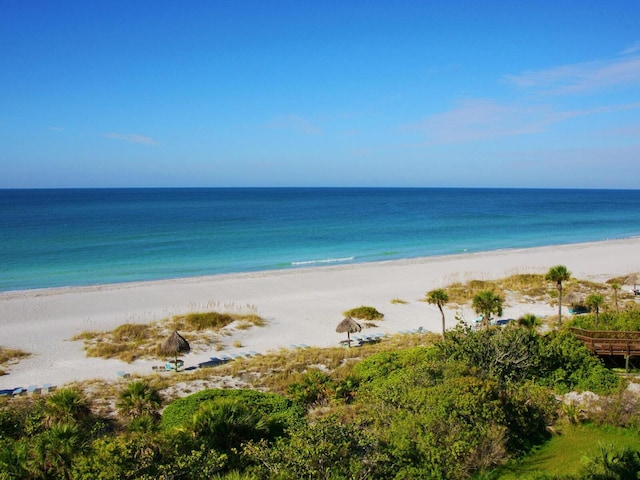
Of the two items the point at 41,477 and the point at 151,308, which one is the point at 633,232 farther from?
the point at 41,477

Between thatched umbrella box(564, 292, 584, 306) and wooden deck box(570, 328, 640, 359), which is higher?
wooden deck box(570, 328, 640, 359)

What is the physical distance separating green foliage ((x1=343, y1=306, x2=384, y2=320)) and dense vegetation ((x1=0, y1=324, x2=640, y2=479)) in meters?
7.48

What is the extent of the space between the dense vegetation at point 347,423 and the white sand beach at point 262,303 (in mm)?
5058

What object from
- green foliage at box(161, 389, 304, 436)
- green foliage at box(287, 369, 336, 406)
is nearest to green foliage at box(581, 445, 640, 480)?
green foliage at box(161, 389, 304, 436)

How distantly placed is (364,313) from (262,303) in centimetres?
640

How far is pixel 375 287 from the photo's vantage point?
3078 centimetres

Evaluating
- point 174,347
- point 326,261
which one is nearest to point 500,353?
point 174,347

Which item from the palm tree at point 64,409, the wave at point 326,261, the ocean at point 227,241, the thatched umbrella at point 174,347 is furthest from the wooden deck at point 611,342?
the wave at point 326,261

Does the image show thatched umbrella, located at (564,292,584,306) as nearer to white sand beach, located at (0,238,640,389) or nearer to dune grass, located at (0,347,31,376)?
white sand beach, located at (0,238,640,389)

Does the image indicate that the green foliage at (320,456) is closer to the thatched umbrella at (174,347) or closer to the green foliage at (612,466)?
the green foliage at (612,466)

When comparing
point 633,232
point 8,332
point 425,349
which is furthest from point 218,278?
point 633,232

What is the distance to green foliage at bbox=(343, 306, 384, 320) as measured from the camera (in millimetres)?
23547

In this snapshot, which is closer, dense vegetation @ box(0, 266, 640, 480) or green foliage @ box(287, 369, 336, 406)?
dense vegetation @ box(0, 266, 640, 480)

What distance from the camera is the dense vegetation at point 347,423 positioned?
8195mm
